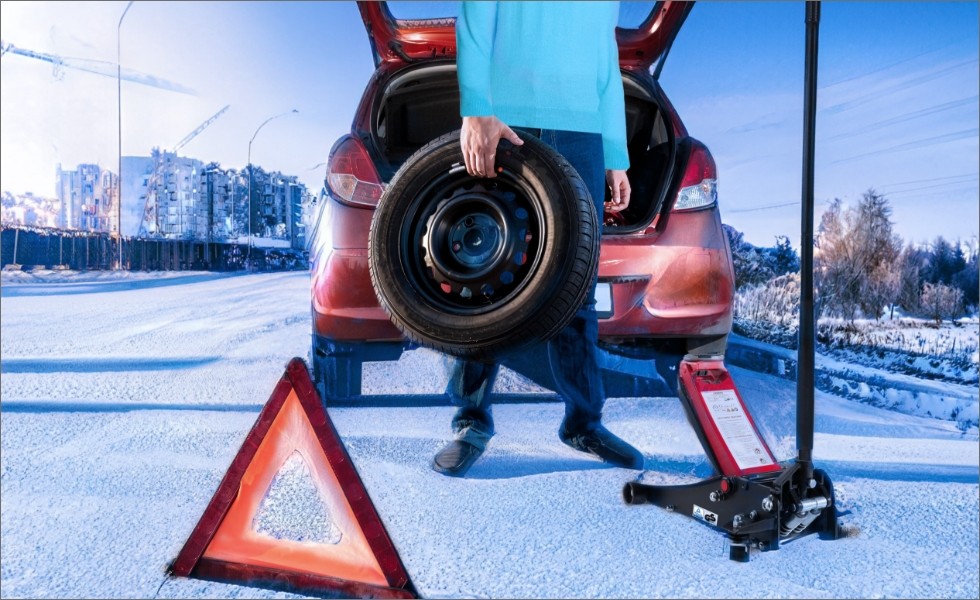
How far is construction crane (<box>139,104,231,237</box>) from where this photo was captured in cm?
134

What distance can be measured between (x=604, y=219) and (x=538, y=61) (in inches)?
14.6

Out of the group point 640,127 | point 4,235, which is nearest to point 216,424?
point 4,235

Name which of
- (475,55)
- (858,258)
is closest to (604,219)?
(475,55)

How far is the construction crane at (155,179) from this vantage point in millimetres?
1338

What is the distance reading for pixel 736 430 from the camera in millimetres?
1421

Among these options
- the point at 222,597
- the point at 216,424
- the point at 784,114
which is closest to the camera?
the point at 222,597

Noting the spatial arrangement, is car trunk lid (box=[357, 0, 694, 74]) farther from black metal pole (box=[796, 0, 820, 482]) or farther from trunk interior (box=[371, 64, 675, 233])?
black metal pole (box=[796, 0, 820, 482])

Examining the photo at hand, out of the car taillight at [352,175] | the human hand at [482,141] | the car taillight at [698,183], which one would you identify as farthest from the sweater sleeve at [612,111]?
the car taillight at [352,175]

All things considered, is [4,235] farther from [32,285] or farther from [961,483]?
[961,483]

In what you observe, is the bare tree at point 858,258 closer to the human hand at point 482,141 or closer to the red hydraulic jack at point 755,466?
the red hydraulic jack at point 755,466

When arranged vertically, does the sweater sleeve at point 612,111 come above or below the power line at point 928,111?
below

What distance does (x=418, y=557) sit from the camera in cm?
125

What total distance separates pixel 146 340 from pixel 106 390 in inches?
5.7

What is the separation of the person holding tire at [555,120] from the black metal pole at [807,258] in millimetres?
377
